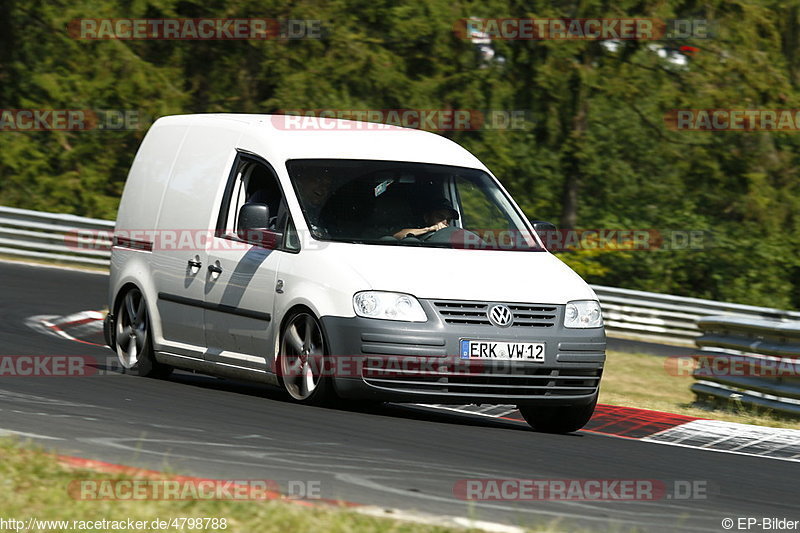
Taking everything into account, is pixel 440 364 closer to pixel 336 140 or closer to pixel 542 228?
pixel 542 228

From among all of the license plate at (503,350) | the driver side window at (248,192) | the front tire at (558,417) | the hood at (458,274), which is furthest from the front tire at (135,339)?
the license plate at (503,350)

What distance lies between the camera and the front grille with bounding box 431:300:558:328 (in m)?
8.35

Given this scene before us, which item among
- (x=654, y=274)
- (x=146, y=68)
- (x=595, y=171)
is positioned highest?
(x=146, y=68)

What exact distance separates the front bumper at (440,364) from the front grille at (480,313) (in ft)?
0.11

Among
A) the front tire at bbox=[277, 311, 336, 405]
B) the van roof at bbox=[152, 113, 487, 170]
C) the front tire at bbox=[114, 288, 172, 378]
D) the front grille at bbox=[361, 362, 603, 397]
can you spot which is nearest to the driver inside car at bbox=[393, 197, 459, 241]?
the van roof at bbox=[152, 113, 487, 170]

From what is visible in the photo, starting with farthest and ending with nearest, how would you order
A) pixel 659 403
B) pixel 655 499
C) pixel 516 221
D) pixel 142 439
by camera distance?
pixel 659 403 < pixel 516 221 < pixel 142 439 < pixel 655 499

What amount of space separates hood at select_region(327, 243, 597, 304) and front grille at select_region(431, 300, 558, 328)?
0.04 metres

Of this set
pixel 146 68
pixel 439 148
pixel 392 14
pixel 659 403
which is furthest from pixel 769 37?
pixel 439 148

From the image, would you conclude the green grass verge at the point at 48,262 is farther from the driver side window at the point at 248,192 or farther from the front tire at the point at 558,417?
the front tire at the point at 558,417

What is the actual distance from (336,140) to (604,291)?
1392 centimetres

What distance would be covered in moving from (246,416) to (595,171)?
77.7 feet

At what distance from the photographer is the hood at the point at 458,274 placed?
8.38m

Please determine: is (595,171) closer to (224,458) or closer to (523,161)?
(523,161)

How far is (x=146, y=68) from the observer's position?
30.0 meters
